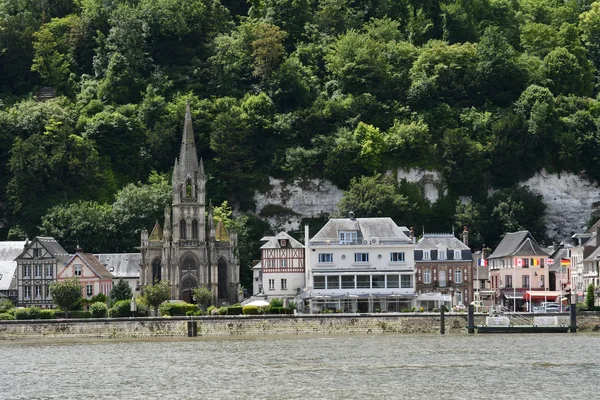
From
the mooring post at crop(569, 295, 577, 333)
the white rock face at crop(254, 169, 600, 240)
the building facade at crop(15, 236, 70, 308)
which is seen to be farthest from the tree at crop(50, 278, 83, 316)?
the mooring post at crop(569, 295, 577, 333)

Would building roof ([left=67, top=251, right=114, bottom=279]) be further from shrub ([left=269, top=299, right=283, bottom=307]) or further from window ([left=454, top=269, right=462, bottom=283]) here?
window ([left=454, top=269, right=462, bottom=283])

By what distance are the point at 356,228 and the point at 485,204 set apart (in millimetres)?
21864

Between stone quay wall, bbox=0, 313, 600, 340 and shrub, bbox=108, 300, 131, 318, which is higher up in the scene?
shrub, bbox=108, 300, 131, 318

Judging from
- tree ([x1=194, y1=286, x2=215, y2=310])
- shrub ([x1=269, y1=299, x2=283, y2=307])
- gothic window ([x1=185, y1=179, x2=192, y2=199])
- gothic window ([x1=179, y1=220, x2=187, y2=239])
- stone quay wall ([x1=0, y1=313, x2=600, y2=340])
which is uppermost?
gothic window ([x1=185, y1=179, x2=192, y2=199])

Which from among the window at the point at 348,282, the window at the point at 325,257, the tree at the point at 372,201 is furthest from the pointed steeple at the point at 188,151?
the window at the point at 348,282

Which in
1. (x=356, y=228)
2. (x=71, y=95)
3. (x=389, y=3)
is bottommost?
(x=356, y=228)

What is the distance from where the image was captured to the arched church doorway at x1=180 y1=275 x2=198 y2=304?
11025cm

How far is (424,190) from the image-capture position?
124 meters

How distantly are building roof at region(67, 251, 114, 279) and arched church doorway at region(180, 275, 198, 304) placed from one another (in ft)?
17.7

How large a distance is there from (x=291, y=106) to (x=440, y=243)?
31652mm

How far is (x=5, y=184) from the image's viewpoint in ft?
410

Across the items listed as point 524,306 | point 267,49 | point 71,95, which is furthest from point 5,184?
point 524,306

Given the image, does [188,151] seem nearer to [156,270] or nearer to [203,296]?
[156,270]

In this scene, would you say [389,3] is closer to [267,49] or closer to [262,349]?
[267,49]
